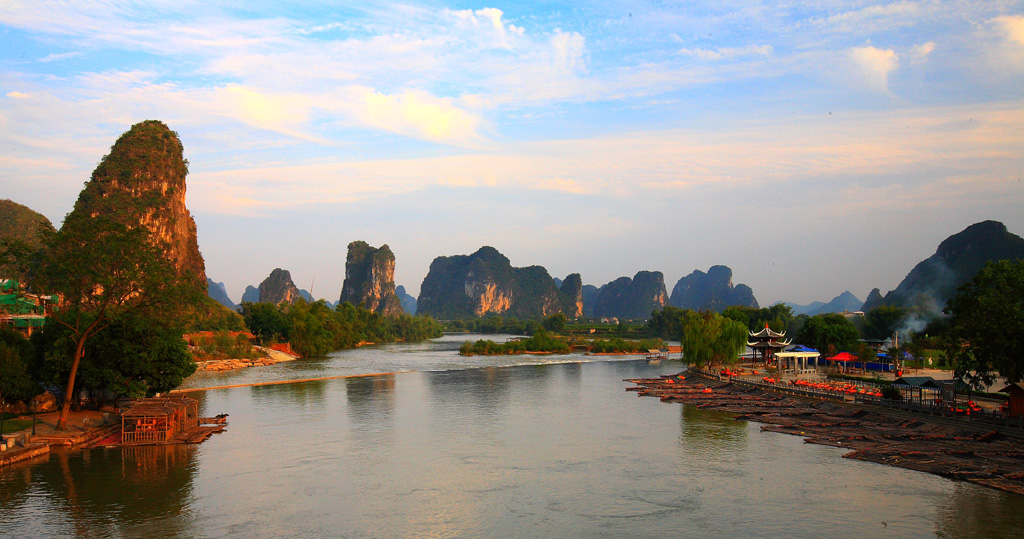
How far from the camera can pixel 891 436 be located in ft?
82.6

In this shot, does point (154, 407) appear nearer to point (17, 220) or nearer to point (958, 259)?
point (17, 220)

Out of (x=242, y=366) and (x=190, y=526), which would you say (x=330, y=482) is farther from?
(x=242, y=366)

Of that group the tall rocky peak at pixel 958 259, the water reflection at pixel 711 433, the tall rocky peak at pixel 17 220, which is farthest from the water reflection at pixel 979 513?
the tall rocky peak at pixel 17 220

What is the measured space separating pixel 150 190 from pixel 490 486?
288 feet

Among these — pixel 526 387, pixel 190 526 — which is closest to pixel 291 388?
pixel 526 387

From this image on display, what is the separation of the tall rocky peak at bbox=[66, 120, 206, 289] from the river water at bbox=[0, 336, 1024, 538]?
63.6 meters

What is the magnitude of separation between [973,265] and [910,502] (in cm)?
8965

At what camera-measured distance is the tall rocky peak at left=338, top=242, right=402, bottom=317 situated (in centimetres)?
17038

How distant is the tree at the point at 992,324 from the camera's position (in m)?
23.5

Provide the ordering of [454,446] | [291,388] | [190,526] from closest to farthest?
[190,526], [454,446], [291,388]

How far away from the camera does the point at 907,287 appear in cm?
10900

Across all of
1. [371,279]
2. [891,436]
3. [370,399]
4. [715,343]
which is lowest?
Answer: [370,399]

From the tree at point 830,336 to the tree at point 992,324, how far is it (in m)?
26.9

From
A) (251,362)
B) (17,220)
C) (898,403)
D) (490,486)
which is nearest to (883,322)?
(898,403)
